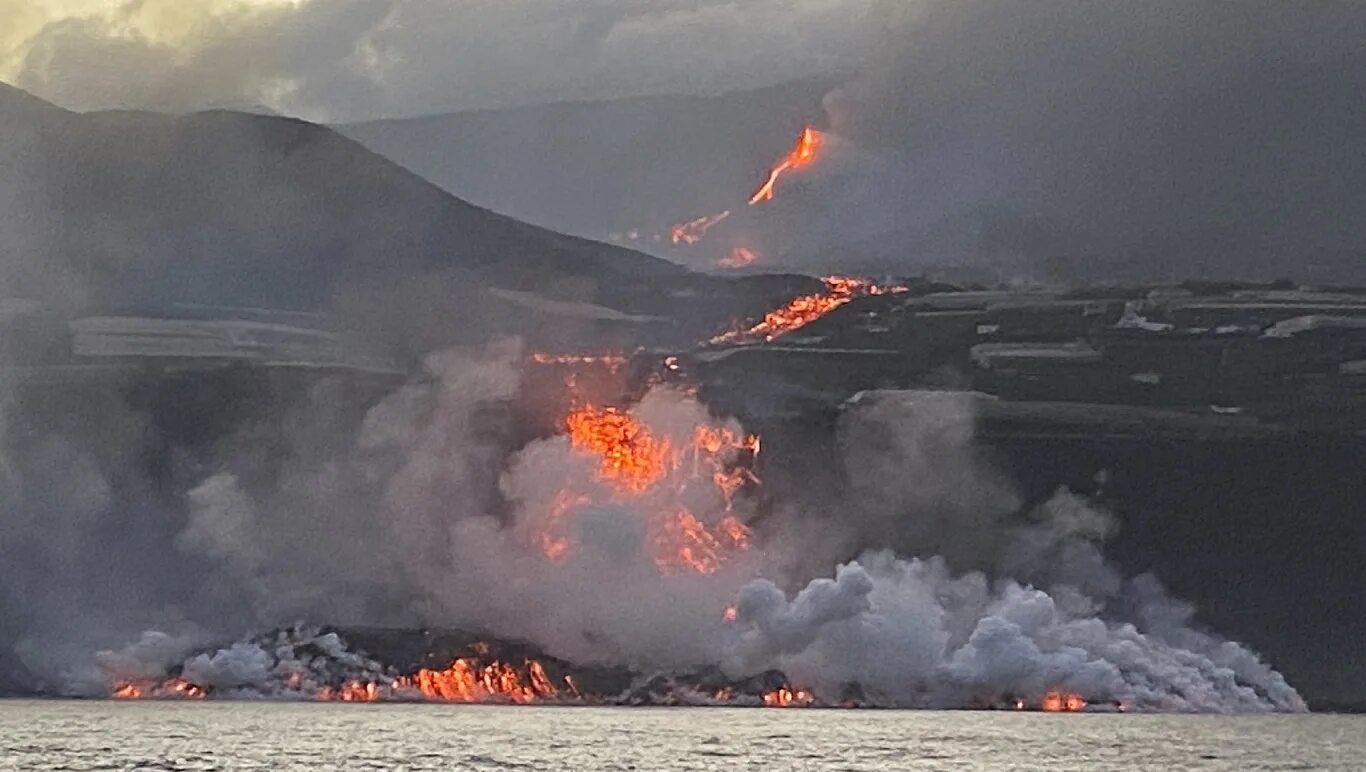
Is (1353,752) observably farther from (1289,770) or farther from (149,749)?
(149,749)

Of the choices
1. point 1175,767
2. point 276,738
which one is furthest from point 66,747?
point 1175,767

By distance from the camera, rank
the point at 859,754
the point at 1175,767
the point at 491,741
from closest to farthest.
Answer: the point at 1175,767 < the point at 859,754 < the point at 491,741

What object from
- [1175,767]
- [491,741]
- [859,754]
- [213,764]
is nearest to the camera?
[213,764]

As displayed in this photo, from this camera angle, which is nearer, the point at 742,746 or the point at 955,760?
the point at 955,760

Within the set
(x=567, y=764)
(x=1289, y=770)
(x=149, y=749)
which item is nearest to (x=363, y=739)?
(x=149, y=749)

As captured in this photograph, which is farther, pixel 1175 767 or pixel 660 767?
pixel 1175 767

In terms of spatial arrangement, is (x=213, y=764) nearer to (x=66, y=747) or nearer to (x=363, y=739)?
(x=66, y=747)

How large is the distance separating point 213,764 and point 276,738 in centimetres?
5399

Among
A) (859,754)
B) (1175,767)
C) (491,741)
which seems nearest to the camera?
(1175,767)

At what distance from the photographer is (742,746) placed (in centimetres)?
18938

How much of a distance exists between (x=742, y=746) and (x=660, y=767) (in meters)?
38.4

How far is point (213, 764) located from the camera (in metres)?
146

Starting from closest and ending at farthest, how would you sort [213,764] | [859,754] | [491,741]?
[213,764] → [859,754] → [491,741]

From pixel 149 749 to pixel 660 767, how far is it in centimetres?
4664
